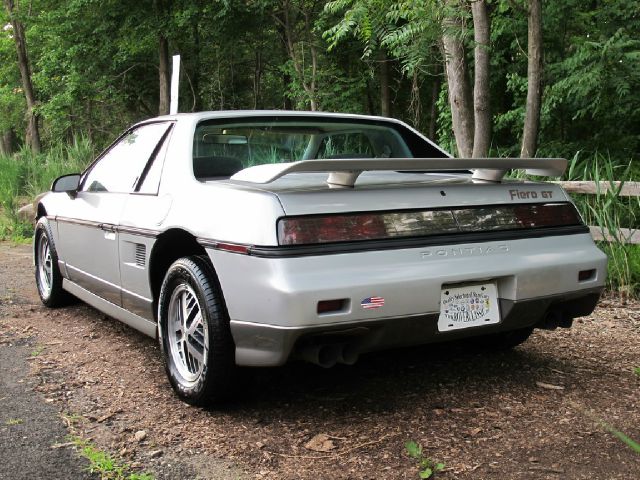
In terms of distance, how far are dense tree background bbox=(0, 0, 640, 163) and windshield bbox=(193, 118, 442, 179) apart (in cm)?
343

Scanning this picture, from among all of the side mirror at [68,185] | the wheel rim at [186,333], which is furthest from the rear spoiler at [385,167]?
the side mirror at [68,185]

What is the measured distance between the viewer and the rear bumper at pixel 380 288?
2787 millimetres

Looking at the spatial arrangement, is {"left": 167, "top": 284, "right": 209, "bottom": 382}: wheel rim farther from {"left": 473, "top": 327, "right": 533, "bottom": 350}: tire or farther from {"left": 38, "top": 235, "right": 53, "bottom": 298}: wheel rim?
{"left": 38, "top": 235, "right": 53, "bottom": 298}: wheel rim

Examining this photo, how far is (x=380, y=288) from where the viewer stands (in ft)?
9.41

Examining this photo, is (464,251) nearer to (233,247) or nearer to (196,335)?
(233,247)

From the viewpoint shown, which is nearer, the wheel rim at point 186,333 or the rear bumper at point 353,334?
the rear bumper at point 353,334

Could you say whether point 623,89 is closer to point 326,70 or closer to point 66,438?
point 66,438

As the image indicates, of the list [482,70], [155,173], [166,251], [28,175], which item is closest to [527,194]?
[166,251]

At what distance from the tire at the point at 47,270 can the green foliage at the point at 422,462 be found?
12.1 ft

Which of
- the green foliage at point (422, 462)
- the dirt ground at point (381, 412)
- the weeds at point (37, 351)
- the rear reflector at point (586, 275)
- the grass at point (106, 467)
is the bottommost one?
the weeds at point (37, 351)

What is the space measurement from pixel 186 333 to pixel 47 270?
2.93 m

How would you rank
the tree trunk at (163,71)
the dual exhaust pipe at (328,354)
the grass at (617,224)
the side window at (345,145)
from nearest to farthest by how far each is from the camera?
the dual exhaust pipe at (328,354)
the side window at (345,145)
the grass at (617,224)
the tree trunk at (163,71)

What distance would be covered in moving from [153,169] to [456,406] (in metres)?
2.15

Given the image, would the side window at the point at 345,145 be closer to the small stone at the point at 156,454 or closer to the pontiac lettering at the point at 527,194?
the pontiac lettering at the point at 527,194
